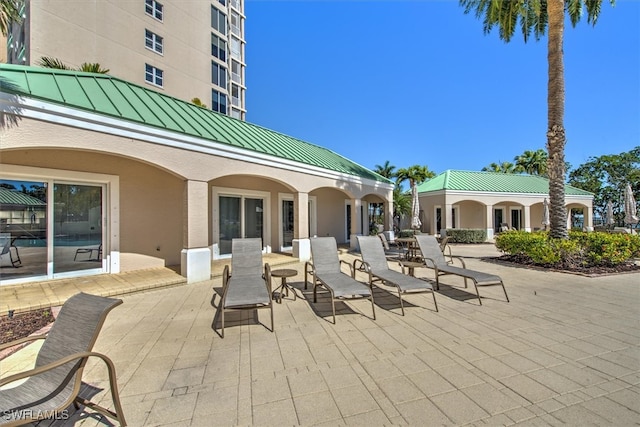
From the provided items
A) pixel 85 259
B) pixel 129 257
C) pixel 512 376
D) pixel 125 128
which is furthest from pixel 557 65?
pixel 85 259

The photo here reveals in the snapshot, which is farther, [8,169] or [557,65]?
[557,65]

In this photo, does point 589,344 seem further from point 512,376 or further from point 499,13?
point 499,13

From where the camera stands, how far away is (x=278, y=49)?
1988 cm

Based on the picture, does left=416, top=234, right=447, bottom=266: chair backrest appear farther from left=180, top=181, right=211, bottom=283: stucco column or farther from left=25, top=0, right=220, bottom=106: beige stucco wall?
left=25, top=0, right=220, bottom=106: beige stucco wall

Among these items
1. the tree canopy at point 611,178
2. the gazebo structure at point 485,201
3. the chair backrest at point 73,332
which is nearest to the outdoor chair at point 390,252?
the gazebo structure at point 485,201

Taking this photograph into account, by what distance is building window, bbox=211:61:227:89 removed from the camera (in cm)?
2898

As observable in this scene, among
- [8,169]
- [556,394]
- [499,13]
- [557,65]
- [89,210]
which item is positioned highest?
[499,13]

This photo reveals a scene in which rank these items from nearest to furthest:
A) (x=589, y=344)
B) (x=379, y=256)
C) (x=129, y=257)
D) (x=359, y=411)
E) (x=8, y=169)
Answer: (x=359, y=411), (x=589, y=344), (x=8, y=169), (x=379, y=256), (x=129, y=257)

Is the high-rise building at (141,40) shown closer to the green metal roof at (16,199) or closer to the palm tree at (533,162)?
the green metal roof at (16,199)

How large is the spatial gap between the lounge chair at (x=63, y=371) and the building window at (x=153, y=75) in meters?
24.1

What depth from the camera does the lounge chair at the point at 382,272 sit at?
16.5 feet

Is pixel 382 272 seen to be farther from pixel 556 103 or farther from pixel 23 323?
pixel 556 103

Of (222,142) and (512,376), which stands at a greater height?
(222,142)

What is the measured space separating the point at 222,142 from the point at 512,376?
26.7 ft
